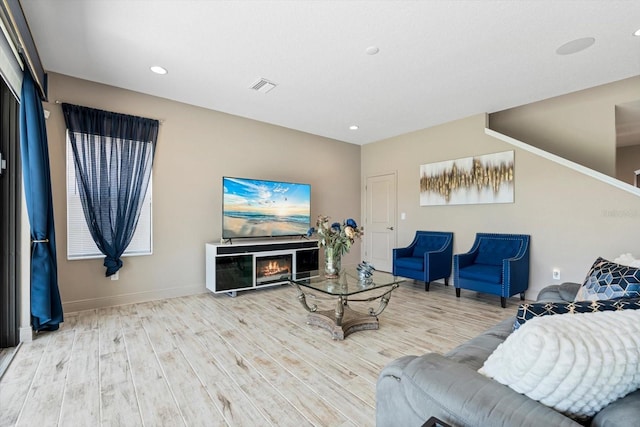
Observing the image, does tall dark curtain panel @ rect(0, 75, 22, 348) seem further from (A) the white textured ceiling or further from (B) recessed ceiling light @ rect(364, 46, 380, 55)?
(B) recessed ceiling light @ rect(364, 46, 380, 55)

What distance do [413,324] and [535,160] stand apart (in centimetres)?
286

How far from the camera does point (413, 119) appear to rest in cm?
477

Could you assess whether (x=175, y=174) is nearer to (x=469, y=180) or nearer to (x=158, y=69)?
(x=158, y=69)

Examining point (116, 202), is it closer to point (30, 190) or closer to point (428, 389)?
point (30, 190)

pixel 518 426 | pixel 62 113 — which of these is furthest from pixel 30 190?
pixel 518 426

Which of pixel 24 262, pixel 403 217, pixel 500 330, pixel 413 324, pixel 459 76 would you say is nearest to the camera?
pixel 500 330

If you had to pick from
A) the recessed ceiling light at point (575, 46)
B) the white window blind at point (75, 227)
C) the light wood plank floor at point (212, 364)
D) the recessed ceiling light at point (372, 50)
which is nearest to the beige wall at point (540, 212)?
the light wood plank floor at point (212, 364)

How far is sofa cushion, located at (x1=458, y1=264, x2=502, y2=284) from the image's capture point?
3.71m

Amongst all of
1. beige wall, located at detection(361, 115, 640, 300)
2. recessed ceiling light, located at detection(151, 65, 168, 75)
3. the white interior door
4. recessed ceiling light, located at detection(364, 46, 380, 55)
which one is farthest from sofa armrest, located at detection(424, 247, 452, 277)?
recessed ceiling light, located at detection(151, 65, 168, 75)

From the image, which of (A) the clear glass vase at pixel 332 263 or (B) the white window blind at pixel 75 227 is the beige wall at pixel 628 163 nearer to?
(A) the clear glass vase at pixel 332 263

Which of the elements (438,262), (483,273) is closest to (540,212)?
(483,273)

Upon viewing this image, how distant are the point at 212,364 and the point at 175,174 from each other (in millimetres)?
2735

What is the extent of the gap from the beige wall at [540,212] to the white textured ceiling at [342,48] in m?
0.76

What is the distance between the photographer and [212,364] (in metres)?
2.26
